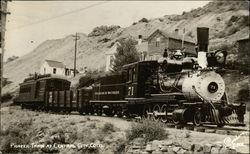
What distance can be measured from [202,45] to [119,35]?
1157cm

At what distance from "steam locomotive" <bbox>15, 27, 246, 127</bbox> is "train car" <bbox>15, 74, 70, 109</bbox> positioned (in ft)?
28.5

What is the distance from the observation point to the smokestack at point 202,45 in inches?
583

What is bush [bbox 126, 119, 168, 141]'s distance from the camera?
468 inches

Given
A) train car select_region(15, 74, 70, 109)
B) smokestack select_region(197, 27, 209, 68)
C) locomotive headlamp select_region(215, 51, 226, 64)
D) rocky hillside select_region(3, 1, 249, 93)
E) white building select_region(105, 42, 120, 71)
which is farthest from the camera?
white building select_region(105, 42, 120, 71)

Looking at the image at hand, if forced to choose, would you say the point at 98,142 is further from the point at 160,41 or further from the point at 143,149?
the point at 160,41

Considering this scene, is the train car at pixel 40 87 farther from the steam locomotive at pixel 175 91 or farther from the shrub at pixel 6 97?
the shrub at pixel 6 97

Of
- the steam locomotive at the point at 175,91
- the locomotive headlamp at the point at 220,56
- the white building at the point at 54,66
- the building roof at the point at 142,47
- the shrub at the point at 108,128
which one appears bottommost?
the shrub at the point at 108,128

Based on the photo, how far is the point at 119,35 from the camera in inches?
1009

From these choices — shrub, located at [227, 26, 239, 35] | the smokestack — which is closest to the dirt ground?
the smokestack

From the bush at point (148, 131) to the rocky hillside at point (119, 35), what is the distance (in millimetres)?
6912

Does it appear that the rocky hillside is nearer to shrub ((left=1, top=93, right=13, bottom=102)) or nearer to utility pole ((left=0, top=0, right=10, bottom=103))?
shrub ((left=1, top=93, right=13, bottom=102))

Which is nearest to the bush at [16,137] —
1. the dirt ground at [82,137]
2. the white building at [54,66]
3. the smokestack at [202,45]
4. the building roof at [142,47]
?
the dirt ground at [82,137]

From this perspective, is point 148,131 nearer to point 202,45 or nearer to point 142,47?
point 202,45

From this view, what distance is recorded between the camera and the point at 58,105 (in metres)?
30.9
